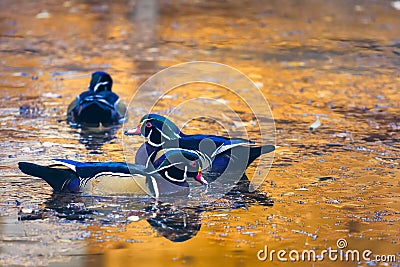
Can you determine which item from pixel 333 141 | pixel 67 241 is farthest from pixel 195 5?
pixel 67 241

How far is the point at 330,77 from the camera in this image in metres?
13.1

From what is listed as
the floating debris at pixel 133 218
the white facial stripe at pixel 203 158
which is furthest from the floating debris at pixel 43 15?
the floating debris at pixel 133 218

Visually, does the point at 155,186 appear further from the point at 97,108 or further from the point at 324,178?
the point at 97,108

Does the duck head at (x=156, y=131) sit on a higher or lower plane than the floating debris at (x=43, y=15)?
lower

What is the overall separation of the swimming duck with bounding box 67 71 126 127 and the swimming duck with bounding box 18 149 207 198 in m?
2.78

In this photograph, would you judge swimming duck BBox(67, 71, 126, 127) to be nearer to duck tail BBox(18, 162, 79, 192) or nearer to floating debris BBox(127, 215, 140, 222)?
duck tail BBox(18, 162, 79, 192)

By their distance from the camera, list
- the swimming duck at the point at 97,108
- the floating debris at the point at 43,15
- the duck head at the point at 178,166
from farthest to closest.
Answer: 1. the floating debris at the point at 43,15
2. the swimming duck at the point at 97,108
3. the duck head at the point at 178,166

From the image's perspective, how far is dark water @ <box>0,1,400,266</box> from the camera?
6945mm

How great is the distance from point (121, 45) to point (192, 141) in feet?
23.2

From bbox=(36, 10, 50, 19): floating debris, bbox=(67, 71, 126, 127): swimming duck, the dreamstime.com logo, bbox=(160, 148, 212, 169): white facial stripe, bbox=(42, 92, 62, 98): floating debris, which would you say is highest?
bbox=(36, 10, 50, 19): floating debris

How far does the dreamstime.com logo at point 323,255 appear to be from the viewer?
665 cm

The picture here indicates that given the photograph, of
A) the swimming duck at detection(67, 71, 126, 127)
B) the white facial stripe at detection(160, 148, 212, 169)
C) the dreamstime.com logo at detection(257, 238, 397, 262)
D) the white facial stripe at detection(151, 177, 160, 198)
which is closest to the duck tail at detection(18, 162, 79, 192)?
the white facial stripe at detection(151, 177, 160, 198)
